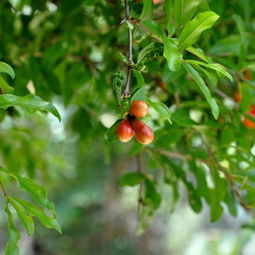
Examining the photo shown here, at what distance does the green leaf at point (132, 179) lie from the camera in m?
0.89

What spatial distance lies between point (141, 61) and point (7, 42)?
50 centimetres

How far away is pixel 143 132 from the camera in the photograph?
48 centimetres


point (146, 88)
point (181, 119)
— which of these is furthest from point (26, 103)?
point (146, 88)

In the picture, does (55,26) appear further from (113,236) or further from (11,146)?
(113,236)

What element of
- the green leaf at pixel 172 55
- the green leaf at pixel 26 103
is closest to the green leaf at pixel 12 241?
the green leaf at pixel 26 103

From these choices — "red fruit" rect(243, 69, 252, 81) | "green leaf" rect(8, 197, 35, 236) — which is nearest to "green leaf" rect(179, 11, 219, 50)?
"green leaf" rect(8, 197, 35, 236)

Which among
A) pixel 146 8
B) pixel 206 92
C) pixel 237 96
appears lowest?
pixel 206 92

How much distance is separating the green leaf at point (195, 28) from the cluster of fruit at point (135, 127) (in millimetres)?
90

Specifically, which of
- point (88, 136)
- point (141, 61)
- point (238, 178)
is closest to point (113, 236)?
point (88, 136)

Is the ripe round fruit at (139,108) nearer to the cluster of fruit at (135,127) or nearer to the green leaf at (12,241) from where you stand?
the cluster of fruit at (135,127)

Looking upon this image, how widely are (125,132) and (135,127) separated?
0.02 m

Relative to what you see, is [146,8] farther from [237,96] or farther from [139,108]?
[237,96]

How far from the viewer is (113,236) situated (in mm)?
3537

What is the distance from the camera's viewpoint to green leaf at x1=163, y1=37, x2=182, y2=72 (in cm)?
47
